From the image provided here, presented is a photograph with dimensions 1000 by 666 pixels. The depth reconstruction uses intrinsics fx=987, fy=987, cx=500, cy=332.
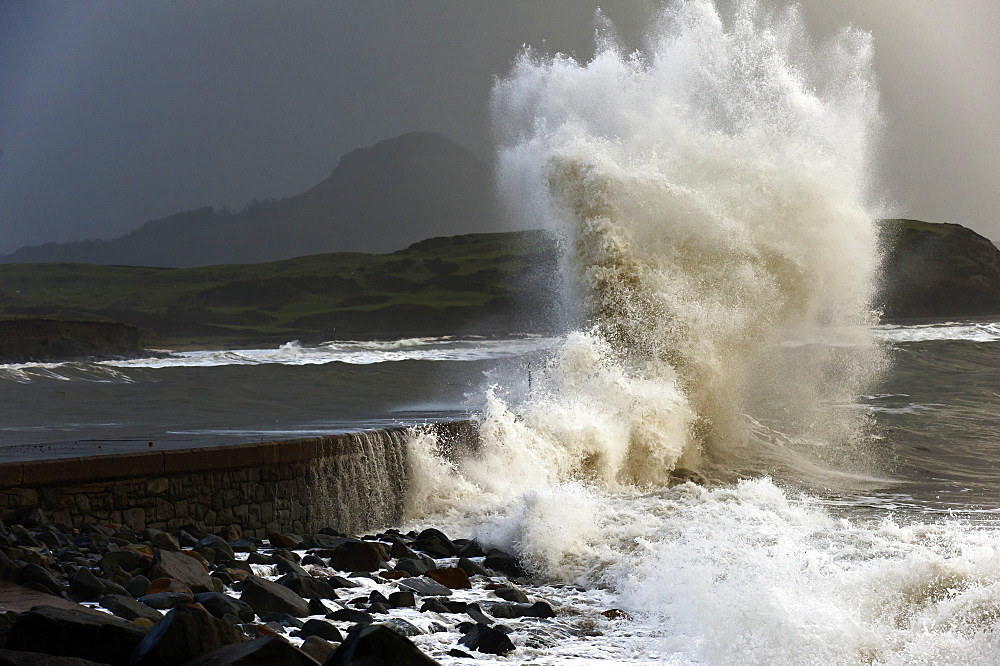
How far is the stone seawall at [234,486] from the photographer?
7891 millimetres

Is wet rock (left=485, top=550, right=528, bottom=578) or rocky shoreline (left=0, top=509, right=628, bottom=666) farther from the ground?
rocky shoreline (left=0, top=509, right=628, bottom=666)

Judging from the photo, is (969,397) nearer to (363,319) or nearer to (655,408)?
(655,408)

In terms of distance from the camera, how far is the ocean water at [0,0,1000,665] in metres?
6.44

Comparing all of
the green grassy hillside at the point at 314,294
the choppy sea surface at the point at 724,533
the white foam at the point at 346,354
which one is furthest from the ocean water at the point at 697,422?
the green grassy hillside at the point at 314,294

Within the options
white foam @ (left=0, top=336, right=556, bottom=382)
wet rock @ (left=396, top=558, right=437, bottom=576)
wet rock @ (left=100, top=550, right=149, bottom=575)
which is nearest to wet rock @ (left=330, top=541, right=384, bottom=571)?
wet rock @ (left=396, top=558, right=437, bottom=576)

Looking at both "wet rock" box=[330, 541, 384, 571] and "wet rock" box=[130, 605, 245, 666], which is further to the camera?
"wet rock" box=[330, 541, 384, 571]

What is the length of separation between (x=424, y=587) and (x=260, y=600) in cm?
147

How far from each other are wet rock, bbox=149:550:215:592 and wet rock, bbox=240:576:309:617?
34 cm

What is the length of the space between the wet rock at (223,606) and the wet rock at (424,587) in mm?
1543

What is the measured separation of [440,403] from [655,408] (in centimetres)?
476

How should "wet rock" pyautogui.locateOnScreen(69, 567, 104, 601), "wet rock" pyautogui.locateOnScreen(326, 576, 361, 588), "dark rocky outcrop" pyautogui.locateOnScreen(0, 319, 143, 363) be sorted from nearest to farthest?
"wet rock" pyautogui.locateOnScreen(69, 567, 104, 601) → "wet rock" pyautogui.locateOnScreen(326, 576, 361, 588) → "dark rocky outcrop" pyautogui.locateOnScreen(0, 319, 143, 363)

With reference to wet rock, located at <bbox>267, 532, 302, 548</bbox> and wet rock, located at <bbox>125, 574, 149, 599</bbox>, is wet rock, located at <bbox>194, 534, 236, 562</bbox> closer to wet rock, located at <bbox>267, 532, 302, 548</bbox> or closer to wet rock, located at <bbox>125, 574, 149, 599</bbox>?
wet rock, located at <bbox>267, 532, 302, 548</bbox>

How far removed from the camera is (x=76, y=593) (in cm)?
564

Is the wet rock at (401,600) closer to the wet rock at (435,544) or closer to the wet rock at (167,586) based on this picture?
the wet rock at (167,586)
